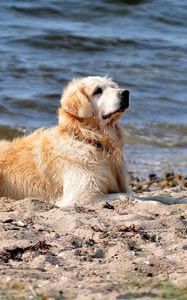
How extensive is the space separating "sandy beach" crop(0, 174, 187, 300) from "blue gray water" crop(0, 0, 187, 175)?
4007 millimetres

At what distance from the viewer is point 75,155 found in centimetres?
739

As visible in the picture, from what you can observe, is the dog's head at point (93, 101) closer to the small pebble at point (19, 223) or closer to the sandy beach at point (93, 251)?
the sandy beach at point (93, 251)

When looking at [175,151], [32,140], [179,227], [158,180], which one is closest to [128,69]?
[175,151]

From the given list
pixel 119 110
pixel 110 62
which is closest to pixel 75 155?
pixel 119 110

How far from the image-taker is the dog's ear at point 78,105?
7.25 meters

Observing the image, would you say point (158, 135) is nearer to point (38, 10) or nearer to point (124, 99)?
point (124, 99)

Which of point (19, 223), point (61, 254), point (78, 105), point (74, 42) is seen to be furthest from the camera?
point (74, 42)

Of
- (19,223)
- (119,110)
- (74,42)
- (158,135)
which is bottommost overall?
(158,135)

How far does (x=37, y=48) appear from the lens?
17328 millimetres

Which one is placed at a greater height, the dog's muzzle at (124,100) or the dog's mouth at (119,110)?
the dog's muzzle at (124,100)

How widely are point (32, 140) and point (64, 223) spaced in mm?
1728

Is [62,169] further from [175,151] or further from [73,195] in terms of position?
[175,151]

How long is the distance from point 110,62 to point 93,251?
11.5 meters

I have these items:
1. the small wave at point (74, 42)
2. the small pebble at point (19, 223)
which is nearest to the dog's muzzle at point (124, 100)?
the small pebble at point (19, 223)
